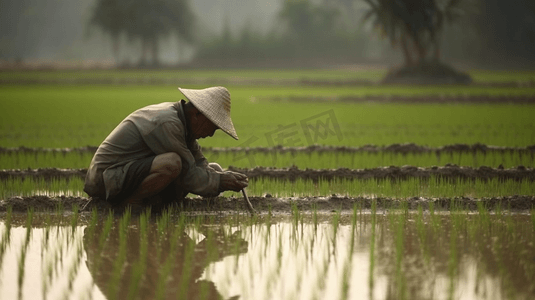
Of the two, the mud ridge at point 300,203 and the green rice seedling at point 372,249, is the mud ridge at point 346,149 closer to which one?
the mud ridge at point 300,203

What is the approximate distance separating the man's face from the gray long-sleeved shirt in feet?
0.22

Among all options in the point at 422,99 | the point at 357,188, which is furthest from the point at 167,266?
the point at 422,99

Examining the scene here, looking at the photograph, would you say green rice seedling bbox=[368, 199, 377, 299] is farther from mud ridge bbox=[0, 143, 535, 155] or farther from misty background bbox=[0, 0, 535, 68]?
misty background bbox=[0, 0, 535, 68]

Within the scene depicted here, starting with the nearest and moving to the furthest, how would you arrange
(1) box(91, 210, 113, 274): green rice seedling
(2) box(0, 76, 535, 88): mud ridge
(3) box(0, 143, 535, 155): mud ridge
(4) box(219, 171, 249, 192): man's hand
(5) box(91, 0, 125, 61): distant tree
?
(1) box(91, 210, 113, 274): green rice seedling, (4) box(219, 171, 249, 192): man's hand, (3) box(0, 143, 535, 155): mud ridge, (2) box(0, 76, 535, 88): mud ridge, (5) box(91, 0, 125, 61): distant tree

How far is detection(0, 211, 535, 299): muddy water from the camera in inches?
109

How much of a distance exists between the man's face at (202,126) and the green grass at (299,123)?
11.7ft

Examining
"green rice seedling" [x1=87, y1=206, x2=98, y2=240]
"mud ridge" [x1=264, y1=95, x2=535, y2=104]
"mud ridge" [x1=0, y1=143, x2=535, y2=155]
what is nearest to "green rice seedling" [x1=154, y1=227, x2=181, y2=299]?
"green rice seedling" [x1=87, y1=206, x2=98, y2=240]

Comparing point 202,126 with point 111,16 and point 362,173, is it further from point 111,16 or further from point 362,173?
point 111,16

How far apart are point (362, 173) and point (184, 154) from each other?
204 centimetres

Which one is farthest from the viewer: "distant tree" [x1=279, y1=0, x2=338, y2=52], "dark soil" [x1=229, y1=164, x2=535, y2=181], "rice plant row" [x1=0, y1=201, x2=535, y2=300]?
"distant tree" [x1=279, y1=0, x2=338, y2=52]

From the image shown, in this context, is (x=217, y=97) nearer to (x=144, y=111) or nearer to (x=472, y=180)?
(x=144, y=111)

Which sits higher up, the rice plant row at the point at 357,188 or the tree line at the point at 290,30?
the tree line at the point at 290,30

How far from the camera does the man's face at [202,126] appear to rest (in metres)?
3.75

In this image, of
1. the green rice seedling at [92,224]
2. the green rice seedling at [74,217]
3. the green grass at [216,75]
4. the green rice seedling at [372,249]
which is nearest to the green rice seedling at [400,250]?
the green rice seedling at [372,249]
